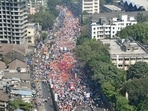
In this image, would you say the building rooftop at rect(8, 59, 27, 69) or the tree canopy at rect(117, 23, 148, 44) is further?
the tree canopy at rect(117, 23, 148, 44)

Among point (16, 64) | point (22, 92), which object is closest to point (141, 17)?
point (16, 64)

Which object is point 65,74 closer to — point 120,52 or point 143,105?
point 120,52

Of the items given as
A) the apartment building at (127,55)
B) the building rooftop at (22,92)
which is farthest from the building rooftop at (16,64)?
the apartment building at (127,55)

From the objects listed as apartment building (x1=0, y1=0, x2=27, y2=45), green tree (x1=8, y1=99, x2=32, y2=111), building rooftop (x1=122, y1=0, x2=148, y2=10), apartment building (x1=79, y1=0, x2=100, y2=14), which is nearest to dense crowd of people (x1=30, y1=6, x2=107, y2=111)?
apartment building (x1=0, y1=0, x2=27, y2=45)

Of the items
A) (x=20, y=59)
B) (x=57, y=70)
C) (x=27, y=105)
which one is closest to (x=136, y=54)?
(x=57, y=70)

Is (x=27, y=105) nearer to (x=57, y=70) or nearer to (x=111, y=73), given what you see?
(x=111, y=73)

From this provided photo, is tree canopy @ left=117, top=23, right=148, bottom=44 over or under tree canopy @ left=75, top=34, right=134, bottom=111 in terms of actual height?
over

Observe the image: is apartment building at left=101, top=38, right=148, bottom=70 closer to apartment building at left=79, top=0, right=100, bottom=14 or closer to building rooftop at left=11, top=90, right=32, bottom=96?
building rooftop at left=11, top=90, right=32, bottom=96
